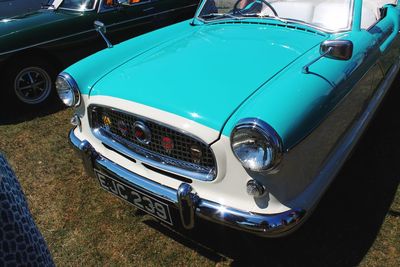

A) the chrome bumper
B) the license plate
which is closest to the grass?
the license plate

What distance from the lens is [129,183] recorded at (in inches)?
83.5

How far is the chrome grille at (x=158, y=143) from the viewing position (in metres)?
1.92

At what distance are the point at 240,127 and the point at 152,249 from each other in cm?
111

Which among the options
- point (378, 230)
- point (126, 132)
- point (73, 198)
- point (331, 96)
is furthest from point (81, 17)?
point (378, 230)

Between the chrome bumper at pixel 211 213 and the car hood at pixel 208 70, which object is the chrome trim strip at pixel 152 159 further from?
the car hood at pixel 208 70

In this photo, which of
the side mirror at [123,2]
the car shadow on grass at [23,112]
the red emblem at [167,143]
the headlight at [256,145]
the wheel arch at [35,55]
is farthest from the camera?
the side mirror at [123,2]

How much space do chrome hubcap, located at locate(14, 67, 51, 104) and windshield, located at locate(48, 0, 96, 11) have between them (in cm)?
92

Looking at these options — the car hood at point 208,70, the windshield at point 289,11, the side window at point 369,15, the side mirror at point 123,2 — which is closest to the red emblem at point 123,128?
the car hood at point 208,70

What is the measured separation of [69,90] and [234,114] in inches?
47.0

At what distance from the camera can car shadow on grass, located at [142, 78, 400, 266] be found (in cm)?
222

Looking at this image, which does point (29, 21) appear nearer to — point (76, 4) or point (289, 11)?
point (76, 4)

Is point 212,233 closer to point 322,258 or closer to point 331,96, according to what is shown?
point 322,258

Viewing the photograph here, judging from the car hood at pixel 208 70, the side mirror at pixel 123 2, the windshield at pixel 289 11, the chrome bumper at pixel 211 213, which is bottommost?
the chrome bumper at pixel 211 213

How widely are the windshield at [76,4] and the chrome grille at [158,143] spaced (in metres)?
2.72
